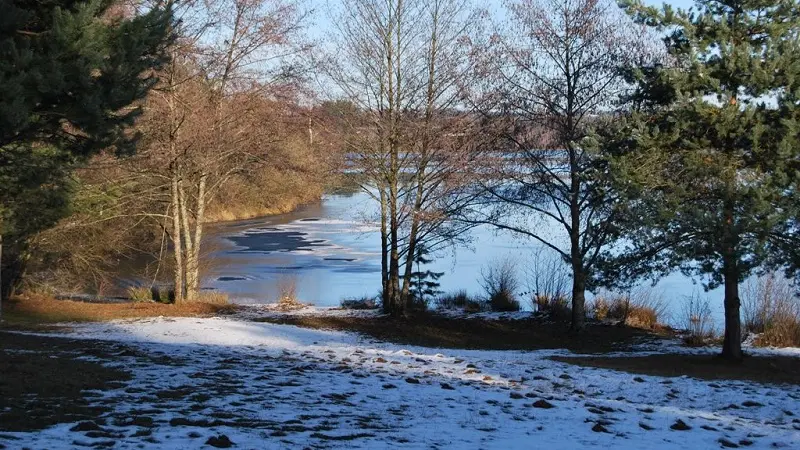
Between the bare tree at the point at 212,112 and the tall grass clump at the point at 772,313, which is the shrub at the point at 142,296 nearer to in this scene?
the bare tree at the point at 212,112

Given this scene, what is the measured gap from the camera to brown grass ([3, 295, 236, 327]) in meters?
16.3

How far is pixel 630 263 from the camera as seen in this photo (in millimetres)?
13484

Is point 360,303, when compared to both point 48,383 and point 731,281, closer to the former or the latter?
point 731,281

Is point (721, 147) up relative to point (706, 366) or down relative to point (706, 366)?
up

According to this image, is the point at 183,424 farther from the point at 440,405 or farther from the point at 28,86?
the point at 28,86

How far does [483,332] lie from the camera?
17734 mm

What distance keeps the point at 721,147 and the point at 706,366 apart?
3639 mm

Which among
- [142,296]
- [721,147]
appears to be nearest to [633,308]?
[721,147]

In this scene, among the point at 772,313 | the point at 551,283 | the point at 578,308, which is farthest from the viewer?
the point at 551,283

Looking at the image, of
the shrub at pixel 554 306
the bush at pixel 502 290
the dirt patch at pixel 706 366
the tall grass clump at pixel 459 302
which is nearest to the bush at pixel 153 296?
the tall grass clump at pixel 459 302

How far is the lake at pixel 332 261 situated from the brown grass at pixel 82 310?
165 inches

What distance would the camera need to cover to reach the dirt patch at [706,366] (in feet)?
37.3

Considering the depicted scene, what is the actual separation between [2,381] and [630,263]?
10164mm

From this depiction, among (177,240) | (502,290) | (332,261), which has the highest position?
(332,261)
